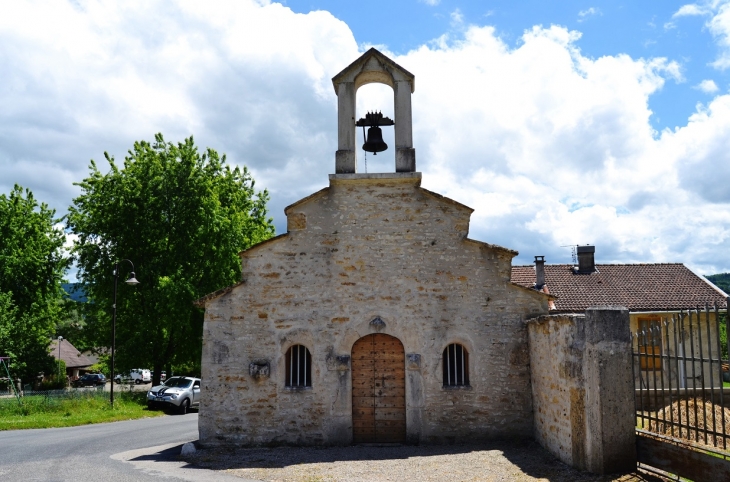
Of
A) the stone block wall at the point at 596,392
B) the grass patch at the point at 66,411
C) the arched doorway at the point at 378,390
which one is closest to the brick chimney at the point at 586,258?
the arched doorway at the point at 378,390

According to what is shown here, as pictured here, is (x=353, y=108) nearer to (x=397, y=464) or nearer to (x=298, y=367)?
(x=298, y=367)

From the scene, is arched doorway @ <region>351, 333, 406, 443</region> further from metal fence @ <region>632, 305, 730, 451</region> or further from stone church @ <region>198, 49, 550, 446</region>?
metal fence @ <region>632, 305, 730, 451</region>

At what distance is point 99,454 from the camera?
11344 mm

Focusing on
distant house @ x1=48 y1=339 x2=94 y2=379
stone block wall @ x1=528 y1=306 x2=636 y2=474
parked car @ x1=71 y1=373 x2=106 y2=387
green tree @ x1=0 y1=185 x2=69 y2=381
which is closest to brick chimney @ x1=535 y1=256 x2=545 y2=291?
stone block wall @ x1=528 y1=306 x2=636 y2=474

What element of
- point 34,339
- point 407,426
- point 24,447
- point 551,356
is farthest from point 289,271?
point 34,339

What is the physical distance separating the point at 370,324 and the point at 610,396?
4.99 m

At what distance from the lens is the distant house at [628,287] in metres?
23.6

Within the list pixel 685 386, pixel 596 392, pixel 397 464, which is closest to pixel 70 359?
pixel 397 464

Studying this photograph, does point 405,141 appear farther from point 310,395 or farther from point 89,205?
Answer: point 89,205

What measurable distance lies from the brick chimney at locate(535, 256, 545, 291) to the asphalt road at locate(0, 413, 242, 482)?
16101 millimetres

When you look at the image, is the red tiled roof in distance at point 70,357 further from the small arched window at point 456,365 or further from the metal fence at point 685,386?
the metal fence at point 685,386

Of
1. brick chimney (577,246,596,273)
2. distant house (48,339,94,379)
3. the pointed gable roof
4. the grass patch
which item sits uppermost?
the pointed gable roof

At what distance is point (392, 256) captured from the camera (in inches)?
464

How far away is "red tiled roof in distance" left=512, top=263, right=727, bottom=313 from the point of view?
24047mm
